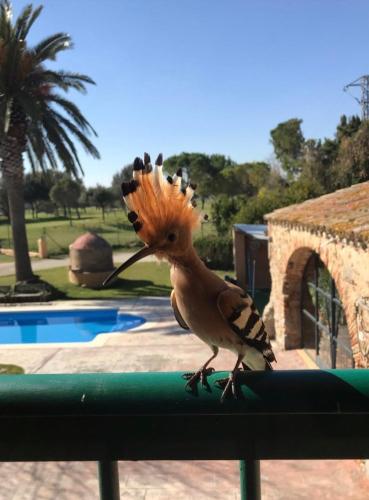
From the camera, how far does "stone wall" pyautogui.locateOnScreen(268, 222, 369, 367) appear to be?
22.1ft

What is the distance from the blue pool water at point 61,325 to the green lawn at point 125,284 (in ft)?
7.37

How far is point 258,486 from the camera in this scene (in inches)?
41.9

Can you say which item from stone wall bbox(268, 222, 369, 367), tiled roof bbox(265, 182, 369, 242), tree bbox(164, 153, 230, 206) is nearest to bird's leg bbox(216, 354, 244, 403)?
tiled roof bbox(265, 182, 369, 242)

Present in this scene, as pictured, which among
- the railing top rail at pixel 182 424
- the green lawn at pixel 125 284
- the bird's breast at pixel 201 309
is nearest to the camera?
the railing top rail at pixel 182 424

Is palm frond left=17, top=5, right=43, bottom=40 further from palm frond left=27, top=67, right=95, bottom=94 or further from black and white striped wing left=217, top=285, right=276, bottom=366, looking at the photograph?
black and white striped wing left=217, top=285, right=276, bottom=366

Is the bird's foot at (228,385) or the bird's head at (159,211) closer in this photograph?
the bird's foot at (228,385)

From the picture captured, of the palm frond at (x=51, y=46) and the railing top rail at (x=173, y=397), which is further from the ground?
the palm frond at (x=51, y=46)

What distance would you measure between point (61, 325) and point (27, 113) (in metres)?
7.44

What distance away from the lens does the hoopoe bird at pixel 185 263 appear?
1697 millimetres

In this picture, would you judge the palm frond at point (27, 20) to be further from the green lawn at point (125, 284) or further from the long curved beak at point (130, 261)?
the long curved beak at point (130, 261)

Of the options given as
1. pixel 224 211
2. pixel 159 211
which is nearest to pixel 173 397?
pixel 159 211

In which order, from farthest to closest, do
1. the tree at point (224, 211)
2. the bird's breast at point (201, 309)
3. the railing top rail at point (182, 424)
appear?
the tree at point (224, 211), the bird's breast at point (201, 309), the railing top rail at point (182, 424)

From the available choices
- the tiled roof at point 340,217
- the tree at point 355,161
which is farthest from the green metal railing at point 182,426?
the tree at point 355,161

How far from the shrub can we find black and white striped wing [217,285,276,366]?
77.5 ft
